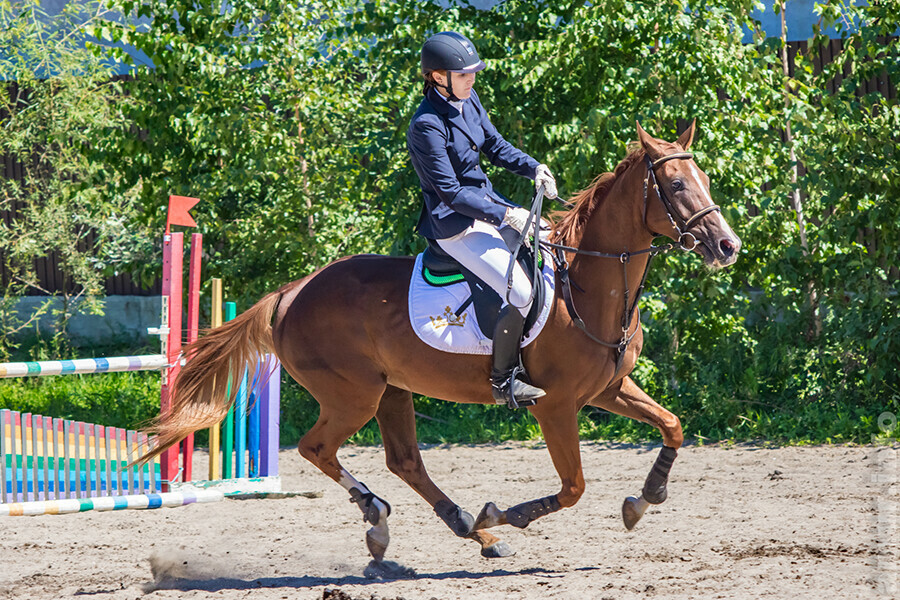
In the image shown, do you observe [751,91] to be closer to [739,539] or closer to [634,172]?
[634,172]

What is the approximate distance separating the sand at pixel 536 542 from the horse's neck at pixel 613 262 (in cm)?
122

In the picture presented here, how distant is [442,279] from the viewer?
→ 487cm

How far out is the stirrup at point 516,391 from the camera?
4.63m

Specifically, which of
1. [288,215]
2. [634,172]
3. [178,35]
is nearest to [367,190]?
[288,215]

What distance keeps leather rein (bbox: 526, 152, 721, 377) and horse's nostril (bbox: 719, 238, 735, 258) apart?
12 cm

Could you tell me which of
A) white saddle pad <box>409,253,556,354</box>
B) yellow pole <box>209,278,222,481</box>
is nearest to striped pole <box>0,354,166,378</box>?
yellow pole <box>209,278,222,481</box>

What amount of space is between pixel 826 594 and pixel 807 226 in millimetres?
5050

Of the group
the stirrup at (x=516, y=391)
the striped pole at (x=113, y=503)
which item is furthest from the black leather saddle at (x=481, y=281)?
the striped pole at (x=113, y=503)

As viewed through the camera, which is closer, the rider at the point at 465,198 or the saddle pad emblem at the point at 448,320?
Answer: the rider at the point at 465,198

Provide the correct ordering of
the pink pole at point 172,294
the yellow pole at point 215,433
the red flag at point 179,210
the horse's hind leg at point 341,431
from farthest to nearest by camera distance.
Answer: the yellow pole at point 215,433 < the red flag at point 179,210 < the pink pole at point 172,294 < the horse's hind leg at point 341,431

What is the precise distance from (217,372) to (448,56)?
7.40 ft

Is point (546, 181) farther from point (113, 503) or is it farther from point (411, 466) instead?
point (113, 503)

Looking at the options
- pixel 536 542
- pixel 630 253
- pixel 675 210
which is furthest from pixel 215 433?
pixel 675 210

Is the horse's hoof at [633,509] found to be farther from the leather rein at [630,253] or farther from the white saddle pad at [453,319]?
the white saddle pad at [453,319]
